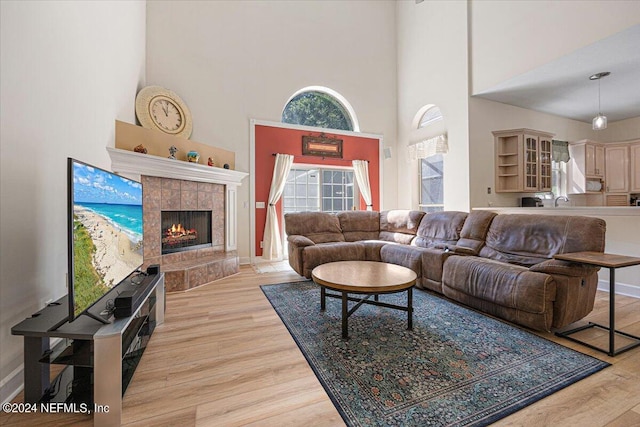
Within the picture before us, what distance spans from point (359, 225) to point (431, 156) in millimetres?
2319

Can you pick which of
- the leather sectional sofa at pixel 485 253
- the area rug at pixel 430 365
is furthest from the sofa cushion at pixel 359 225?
the area rug at pixel 430 365

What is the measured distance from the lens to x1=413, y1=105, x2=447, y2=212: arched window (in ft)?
17.0

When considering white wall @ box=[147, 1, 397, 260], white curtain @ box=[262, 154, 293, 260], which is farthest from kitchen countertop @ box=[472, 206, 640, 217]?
white curtain @ box=[262, 154, 293, 260]

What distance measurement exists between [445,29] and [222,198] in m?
5.12

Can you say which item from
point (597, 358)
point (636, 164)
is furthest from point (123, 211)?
point (636, 164)

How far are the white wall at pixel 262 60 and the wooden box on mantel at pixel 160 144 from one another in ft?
1.71

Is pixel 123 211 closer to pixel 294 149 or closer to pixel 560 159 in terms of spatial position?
pixel 294 149

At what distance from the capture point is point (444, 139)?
5.02 m

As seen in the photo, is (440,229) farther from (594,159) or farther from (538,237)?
(594,159)

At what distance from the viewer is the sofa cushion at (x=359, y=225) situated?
4.65 meters

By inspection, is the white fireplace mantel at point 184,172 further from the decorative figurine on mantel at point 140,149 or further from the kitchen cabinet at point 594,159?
the kitchen cabinet at point 594,159

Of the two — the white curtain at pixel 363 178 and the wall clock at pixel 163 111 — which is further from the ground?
the wall clock at pixel 163 111

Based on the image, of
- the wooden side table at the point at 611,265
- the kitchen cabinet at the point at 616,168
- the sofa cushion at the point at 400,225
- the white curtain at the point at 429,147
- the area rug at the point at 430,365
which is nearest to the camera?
the area rug at the point at 430,365

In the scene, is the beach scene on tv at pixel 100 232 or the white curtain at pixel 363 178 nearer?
the beach scene on tv at pixel 100 232
